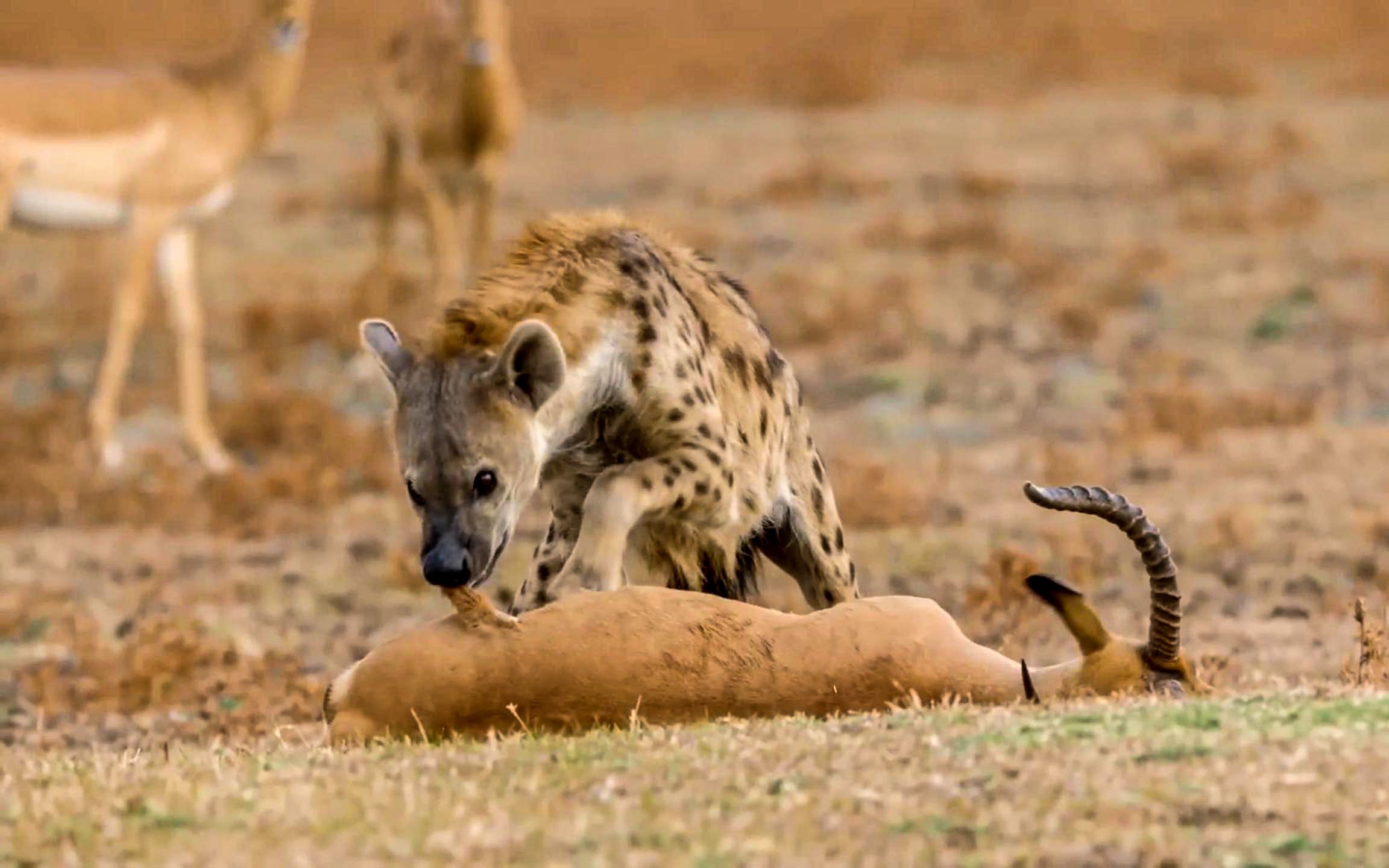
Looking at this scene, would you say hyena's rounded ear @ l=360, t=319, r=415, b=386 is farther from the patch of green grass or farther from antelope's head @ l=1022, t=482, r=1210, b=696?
antelope's head @ l=1022, t=482, r=1210, b=696

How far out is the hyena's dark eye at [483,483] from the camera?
6.16 metres

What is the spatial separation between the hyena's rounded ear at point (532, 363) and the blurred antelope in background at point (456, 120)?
982cm

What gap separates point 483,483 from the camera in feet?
20.2

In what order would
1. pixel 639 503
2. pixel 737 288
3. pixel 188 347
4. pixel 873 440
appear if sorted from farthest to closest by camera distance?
pixel 188 347
pixel 873 440
pixel 737 288
pixel 639 503

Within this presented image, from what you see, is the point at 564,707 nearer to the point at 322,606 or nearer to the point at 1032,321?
the point at 322,606

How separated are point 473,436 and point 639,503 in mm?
434

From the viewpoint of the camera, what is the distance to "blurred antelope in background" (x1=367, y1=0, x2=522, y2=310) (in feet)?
53.3

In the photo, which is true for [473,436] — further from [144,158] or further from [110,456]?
[144,158]

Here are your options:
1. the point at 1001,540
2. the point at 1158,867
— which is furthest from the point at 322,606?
the point at 1158,867

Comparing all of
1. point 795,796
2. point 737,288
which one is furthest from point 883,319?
point 795,796

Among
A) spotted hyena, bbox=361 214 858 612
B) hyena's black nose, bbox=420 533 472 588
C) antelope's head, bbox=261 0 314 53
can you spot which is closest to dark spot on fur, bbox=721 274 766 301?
spotted hyena, bbox=361 214 858 612

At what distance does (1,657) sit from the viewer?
9.16m

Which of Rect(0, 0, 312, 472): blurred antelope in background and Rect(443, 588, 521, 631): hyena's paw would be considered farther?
Rect(0, 0, 312, 472): blurred antelope in background

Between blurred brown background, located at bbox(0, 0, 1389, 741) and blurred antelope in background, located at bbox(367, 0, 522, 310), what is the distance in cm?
93
